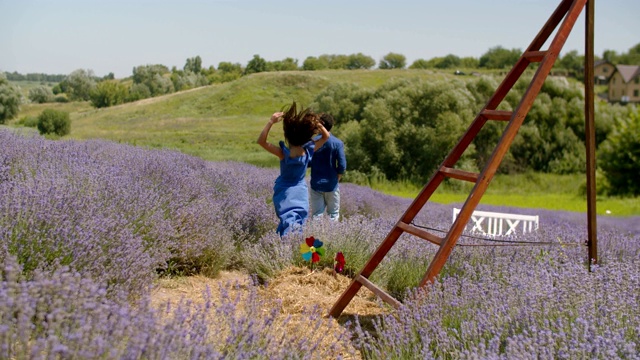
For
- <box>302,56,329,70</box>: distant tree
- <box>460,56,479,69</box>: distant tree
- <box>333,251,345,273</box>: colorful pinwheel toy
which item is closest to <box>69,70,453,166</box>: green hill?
<box>302,56,329,70</box>: distant tree

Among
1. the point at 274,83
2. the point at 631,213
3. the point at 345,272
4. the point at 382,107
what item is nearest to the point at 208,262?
the point at 345,272

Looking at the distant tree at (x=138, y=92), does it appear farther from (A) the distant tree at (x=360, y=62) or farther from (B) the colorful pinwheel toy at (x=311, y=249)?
(B) the colorful pinwheel toy at (x=311, y=249)

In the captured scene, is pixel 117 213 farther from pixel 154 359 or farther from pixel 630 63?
pixel 630 63

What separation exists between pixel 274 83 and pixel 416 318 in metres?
26.2

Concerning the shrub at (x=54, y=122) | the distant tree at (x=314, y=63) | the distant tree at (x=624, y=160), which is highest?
the distant tree at (x=314, y=63)

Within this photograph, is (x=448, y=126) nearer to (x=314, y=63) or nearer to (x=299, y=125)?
(x=299, y=125)

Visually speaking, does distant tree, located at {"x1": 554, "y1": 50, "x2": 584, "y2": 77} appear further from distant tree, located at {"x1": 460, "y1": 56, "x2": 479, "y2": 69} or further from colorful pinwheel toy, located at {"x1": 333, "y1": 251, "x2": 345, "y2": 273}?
colorful pinwheel toy, located at {"x1": 333, "y1": 251, "x2": 345, "y2": 273}

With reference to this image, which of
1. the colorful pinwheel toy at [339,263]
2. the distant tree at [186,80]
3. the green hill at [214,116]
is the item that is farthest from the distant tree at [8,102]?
the distant tree at [186,80]

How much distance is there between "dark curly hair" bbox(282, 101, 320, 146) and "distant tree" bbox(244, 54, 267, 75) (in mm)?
26959

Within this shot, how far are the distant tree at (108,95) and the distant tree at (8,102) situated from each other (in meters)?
8.00

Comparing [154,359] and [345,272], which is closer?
[154,359]

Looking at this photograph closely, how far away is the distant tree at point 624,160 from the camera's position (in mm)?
18078

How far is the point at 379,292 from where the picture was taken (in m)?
3.61

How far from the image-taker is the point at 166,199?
4.63m
